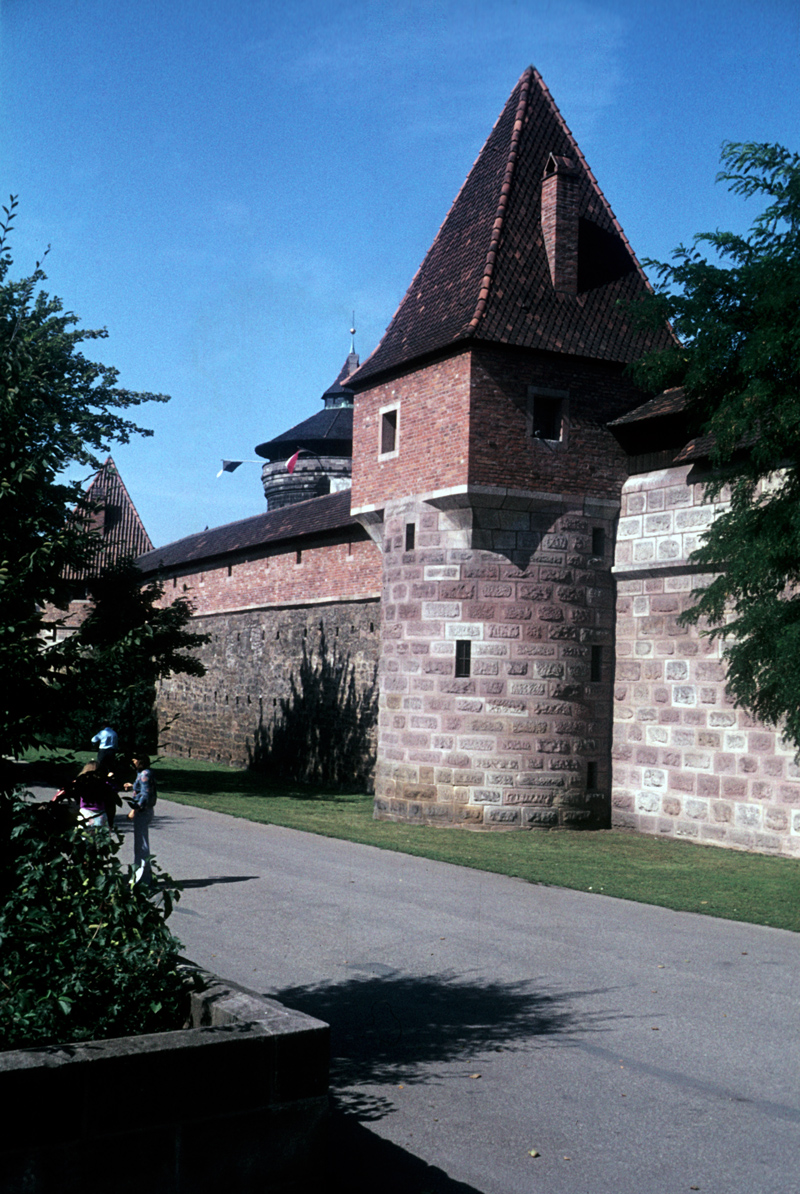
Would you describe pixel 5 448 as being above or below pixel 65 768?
above

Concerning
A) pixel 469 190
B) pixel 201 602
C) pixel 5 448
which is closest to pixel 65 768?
pixel 5 448

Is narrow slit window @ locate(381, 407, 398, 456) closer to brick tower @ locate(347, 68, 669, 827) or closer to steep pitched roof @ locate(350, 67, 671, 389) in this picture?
brick tower @ locate(347, 68, 669, 827)

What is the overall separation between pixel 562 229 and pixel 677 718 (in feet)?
26.3

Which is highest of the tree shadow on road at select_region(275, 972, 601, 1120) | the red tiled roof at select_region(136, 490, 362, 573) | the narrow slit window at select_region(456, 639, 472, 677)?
the red tiled roof at select_region(136, 490, 362, 573)

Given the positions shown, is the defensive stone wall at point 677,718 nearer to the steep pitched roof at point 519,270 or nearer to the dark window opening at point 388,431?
the steep pitched roof at point 519,270

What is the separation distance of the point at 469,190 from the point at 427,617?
25.5 feet

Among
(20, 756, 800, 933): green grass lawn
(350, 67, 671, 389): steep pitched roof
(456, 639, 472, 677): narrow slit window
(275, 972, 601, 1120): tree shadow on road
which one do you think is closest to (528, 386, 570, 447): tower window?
(350, 67, 671, 389): steep pitched roof

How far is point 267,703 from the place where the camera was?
29.1 m

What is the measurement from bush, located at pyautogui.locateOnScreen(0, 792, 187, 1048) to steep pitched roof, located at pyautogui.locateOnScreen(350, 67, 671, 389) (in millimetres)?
13663

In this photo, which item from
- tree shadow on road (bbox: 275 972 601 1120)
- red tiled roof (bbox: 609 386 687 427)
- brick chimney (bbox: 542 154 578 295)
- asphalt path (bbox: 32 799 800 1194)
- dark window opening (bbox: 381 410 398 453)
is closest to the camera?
asphalt path (bbox: 32 799 800 1194)

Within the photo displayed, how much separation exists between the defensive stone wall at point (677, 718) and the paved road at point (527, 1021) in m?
5.13

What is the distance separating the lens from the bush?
14.1 ft

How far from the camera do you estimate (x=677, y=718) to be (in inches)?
688

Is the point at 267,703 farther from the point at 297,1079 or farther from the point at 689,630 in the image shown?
the point at 297,1079
